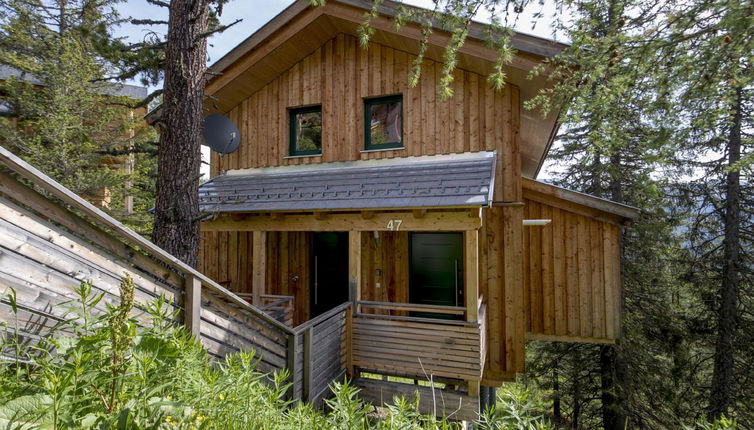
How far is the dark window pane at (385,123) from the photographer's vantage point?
289 inches

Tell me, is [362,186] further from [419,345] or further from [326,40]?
[326,40]

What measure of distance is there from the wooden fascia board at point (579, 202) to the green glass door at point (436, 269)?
5.58ft

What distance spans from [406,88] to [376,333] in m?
4.81

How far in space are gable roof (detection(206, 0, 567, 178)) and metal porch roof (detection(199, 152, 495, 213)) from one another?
158 cm

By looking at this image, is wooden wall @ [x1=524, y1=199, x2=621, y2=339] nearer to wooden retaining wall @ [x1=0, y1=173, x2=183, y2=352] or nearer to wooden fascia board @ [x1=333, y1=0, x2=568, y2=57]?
wooden fascia board @ [x1=333, y1=0, x2=568, y2=57]

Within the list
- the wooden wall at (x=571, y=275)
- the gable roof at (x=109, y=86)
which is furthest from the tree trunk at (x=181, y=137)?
the gable roof at (x=109, y=86)

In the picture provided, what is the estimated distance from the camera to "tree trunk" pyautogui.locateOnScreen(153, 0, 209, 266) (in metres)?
4.82

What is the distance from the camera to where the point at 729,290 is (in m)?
8.30

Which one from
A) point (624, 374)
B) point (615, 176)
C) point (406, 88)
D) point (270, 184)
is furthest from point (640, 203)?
point (270, 184)

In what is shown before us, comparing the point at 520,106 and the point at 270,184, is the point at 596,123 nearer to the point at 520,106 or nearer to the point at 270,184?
the point at 520,106

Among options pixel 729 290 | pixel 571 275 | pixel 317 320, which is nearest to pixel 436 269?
pixel 571 275

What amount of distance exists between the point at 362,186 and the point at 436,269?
7.93ft

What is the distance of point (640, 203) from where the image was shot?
35.7ft

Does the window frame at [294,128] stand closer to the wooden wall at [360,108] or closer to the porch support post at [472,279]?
the wooden wall at [360,108]
